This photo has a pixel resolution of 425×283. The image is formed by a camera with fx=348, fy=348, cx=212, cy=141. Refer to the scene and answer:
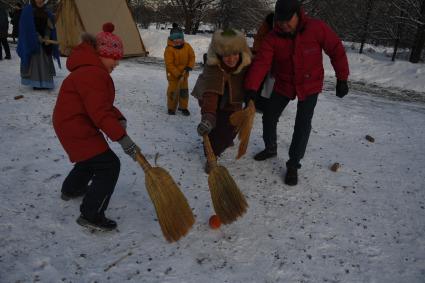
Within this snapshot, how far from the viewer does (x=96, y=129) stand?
8.43 feet

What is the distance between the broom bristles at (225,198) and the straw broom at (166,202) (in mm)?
331

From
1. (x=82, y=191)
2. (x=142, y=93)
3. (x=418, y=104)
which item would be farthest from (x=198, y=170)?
(x=418, y=104)

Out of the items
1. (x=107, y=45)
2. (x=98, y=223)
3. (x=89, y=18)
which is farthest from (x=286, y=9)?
(x=89, y=18)

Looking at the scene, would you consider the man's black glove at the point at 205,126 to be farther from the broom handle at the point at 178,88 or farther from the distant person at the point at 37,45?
the distant person at the point at 37,45

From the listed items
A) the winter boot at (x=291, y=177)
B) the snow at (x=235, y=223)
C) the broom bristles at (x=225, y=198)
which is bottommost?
the snow at (x=235, y=223)

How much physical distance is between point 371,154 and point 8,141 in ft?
Answer: 15.2

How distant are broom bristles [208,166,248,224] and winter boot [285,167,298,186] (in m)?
1.03

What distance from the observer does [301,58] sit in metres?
3.33

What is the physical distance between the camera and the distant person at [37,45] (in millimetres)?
5590

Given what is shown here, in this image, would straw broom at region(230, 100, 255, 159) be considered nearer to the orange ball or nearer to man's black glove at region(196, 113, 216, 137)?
man's black glove at region(196, 113, 216, 137)

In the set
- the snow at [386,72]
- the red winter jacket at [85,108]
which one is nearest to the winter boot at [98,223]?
the red winter jacket at [85,108]

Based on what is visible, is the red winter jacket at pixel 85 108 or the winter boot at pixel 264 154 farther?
the winter boot at pixel 264 154

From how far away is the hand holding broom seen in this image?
2.46 meters

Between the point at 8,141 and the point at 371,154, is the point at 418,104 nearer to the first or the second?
Answer: the point at 371,154
